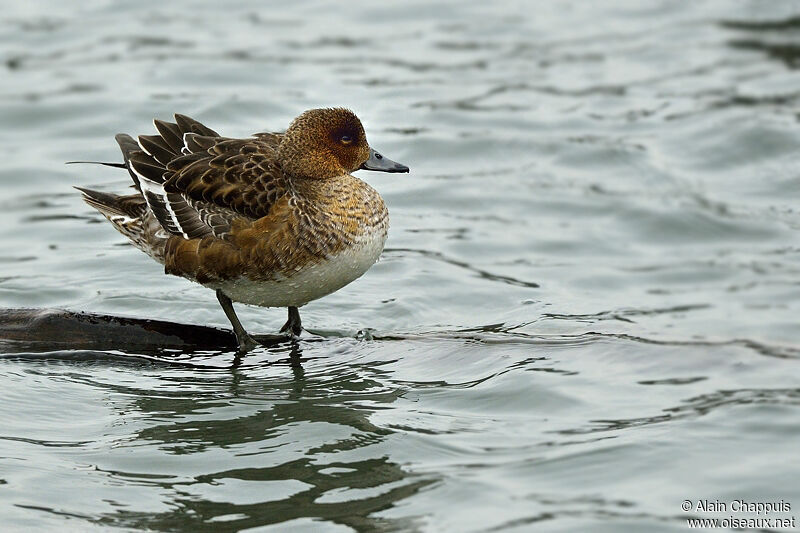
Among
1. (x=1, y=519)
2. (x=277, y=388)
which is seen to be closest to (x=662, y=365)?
(x=277, y=388)

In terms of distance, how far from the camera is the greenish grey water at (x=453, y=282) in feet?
19.2

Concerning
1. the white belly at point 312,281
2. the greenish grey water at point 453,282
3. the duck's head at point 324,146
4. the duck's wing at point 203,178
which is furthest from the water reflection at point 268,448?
the duck's head at point 324,146

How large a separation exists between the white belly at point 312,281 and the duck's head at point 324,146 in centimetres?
52

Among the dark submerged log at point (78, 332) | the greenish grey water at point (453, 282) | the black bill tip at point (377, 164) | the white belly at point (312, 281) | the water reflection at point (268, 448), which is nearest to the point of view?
the water reflection at point (268, 448)

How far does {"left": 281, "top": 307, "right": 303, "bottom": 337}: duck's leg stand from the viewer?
7.75m

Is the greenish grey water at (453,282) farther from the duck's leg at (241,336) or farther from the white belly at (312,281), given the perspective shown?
the white belly at (312,281)

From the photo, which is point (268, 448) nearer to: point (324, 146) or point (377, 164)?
point (324, 146)

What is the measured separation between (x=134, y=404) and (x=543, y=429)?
2146 millimetres

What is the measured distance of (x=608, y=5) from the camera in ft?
52.3

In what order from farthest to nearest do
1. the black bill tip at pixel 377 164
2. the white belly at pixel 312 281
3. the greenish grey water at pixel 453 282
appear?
the black bill tip at pixel 377 164 < the white belly at pixel 312 281 < the greenish grey water at pixel 453 282

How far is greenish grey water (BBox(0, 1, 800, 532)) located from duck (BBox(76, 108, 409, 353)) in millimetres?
498

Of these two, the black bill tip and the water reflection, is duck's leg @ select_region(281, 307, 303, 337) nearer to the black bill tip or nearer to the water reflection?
the water reflection

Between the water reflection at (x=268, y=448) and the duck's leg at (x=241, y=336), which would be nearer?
the water reflection at (x=268, y=448)

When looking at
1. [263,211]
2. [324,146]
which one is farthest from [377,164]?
[263,211]
